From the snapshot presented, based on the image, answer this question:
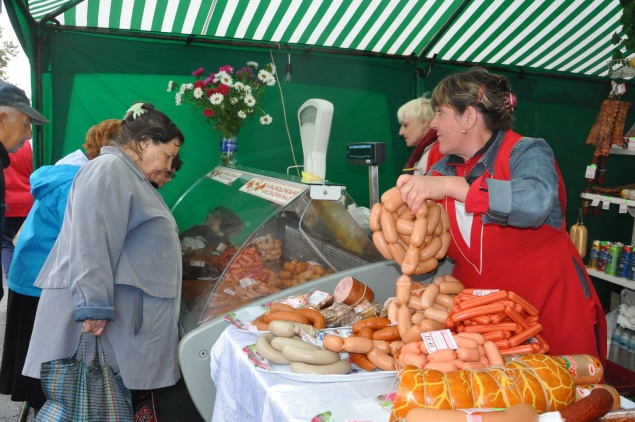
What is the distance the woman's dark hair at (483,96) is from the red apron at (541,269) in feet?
0.29

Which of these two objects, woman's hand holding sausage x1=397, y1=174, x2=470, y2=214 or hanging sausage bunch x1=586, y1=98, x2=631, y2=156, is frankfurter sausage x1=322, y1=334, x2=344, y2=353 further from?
hanging sausage bunch x1=586, y1=98, x2=631, y2=156

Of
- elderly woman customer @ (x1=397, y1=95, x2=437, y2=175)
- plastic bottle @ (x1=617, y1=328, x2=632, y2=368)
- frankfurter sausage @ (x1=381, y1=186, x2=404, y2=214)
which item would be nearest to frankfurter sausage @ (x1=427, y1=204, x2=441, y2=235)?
frankfurter sausage @ (x1=381, y1=186, x2=404, y2=214)

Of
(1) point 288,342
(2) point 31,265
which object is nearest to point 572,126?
(1) point 288,342

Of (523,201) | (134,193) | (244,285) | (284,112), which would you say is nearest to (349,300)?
(244,285)

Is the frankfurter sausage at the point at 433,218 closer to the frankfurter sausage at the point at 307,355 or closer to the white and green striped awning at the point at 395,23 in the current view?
the frankfurter sausage at the point at 307,355

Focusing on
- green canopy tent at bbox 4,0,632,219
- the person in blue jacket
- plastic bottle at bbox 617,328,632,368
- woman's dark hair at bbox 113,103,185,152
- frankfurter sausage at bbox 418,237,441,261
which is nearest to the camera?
frankfurter sausage at bbox 418,237,441,261

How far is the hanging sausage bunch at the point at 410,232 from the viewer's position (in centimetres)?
180

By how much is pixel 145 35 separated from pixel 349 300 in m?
3.91

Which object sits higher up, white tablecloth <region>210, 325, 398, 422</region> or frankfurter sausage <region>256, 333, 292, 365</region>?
frankfurter sausage <region>256, 333, 292, 365</region>

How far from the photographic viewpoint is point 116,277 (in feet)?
7.42

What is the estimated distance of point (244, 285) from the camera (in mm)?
2691

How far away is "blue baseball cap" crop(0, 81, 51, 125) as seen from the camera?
314cm

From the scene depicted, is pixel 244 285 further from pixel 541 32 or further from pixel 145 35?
pixel 541 32

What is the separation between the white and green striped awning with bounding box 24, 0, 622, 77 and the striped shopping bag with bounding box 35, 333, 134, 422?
3.45 m
